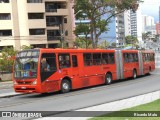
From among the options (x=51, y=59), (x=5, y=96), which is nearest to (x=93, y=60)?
(x=51, y=59)

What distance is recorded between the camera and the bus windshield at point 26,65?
20516mm

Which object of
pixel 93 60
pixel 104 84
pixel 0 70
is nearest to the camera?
pixel 93 60

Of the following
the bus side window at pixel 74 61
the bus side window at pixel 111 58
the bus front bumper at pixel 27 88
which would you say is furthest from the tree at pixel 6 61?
the bus front bumper at pixel 27 88

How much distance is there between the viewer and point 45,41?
204 ft

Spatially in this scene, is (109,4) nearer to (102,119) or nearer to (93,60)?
(93,60)

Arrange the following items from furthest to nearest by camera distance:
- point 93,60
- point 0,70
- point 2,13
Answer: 1. point 2,13
2. point 0,70
3. point 93,60

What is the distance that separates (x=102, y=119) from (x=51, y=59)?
38.9 feet

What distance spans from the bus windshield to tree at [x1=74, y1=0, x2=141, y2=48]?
103 ft

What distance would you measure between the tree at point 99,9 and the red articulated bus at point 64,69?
72.5ft

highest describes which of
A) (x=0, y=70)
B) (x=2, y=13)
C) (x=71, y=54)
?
(x=2, y=13)

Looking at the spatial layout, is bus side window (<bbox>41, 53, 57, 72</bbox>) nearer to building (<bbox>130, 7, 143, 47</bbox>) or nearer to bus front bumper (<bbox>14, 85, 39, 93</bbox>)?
bus front bumper (<bbox>14, 85, 39, 93</bbox>)

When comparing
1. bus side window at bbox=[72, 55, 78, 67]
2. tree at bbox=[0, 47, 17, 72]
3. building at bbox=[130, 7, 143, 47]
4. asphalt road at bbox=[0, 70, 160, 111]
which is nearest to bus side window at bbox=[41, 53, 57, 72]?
asphalt road at bbox=[0, 70, 160, 111]

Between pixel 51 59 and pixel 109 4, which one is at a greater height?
pixel 109 4

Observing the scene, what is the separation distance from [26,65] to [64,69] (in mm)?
2502
